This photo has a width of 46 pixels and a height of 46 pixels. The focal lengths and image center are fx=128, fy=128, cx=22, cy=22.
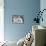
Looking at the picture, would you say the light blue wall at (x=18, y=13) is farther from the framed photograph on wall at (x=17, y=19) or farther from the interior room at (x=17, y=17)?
the framed photograph on wall at (x=17, y=19)

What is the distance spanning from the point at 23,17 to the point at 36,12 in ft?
1.75

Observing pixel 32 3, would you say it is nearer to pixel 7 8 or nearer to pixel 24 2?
pixel 24 2

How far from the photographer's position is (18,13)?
4891mm

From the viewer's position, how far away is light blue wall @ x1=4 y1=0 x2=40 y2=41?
4840 millimetres

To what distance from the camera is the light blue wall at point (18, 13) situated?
484cm

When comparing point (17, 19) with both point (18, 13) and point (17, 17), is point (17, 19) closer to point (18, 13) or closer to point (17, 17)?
point (17, 17)

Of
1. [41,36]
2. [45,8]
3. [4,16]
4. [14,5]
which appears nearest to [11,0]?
[14,5]

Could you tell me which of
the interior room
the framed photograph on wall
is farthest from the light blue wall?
the framed photograph on wall

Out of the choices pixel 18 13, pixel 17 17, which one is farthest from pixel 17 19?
pixel 18 13

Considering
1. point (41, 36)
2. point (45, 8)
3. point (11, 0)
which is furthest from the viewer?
point (11, 0)

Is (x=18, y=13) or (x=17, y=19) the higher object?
(x=18, y=13)

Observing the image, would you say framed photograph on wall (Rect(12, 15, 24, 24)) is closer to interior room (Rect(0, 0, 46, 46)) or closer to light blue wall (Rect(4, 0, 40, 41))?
interior room (Rect(0, 0, 46, 46))

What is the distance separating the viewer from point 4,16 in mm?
4828

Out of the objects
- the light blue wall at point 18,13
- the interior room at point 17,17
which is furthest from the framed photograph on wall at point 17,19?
the light blue wall at point 18,13
